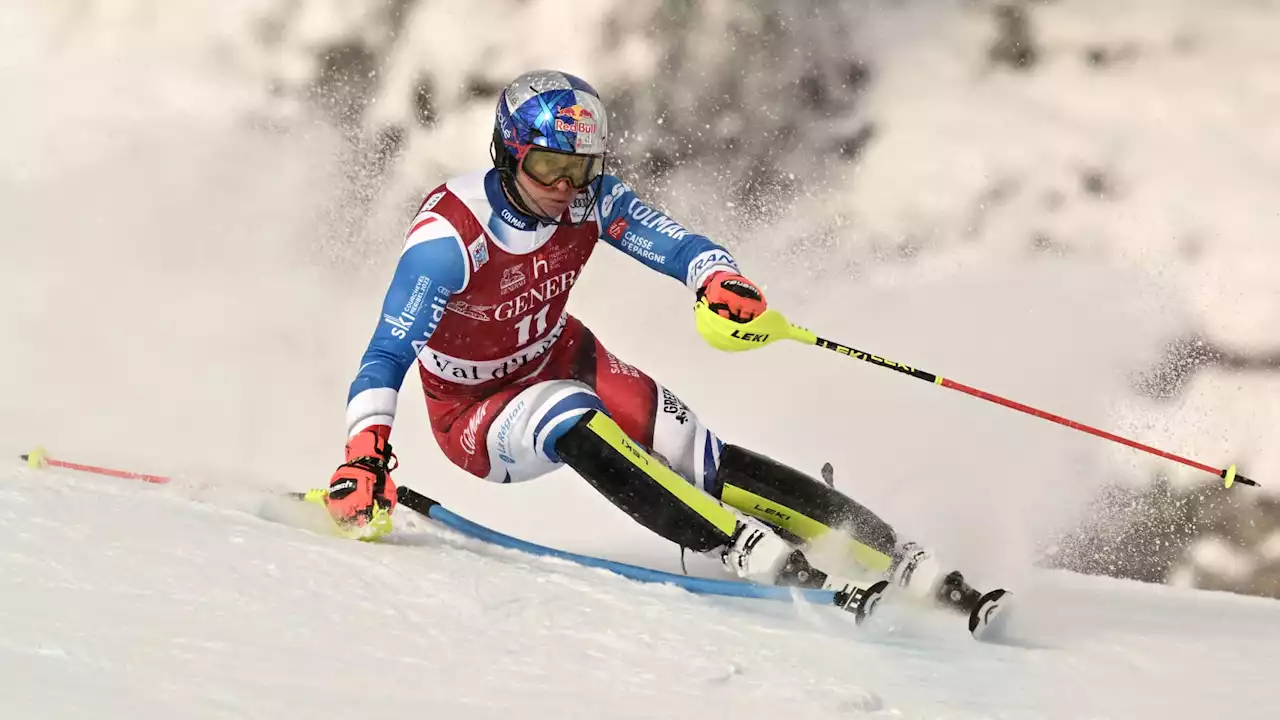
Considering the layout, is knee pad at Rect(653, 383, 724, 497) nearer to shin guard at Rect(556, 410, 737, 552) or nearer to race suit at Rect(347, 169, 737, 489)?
race suit at Rect(347, 169, 737, 489)

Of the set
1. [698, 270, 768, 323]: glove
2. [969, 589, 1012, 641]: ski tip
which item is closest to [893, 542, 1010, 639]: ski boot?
[969, 589, 1012, 641]: ski tip

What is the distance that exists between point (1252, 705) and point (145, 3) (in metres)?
8.81

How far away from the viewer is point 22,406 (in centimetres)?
636

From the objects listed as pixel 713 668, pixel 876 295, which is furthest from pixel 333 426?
pixel 713 668

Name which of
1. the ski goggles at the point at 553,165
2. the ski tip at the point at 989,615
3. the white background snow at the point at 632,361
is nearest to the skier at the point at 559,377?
the ski goggles at the point at 553,165

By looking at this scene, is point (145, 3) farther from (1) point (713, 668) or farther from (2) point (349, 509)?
(1) point (713, 668)

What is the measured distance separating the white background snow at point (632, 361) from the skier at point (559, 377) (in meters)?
0.28

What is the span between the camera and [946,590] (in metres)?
3.00

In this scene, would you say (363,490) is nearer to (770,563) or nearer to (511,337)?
(511,337)

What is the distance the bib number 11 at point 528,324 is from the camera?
11.5 feet

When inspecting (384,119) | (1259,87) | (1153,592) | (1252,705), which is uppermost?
(1259,87)

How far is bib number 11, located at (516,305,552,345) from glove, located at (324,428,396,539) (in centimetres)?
64

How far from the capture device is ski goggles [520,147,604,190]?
3271mm

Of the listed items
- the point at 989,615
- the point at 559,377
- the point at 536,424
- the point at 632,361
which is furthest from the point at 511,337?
the point at 632,361
